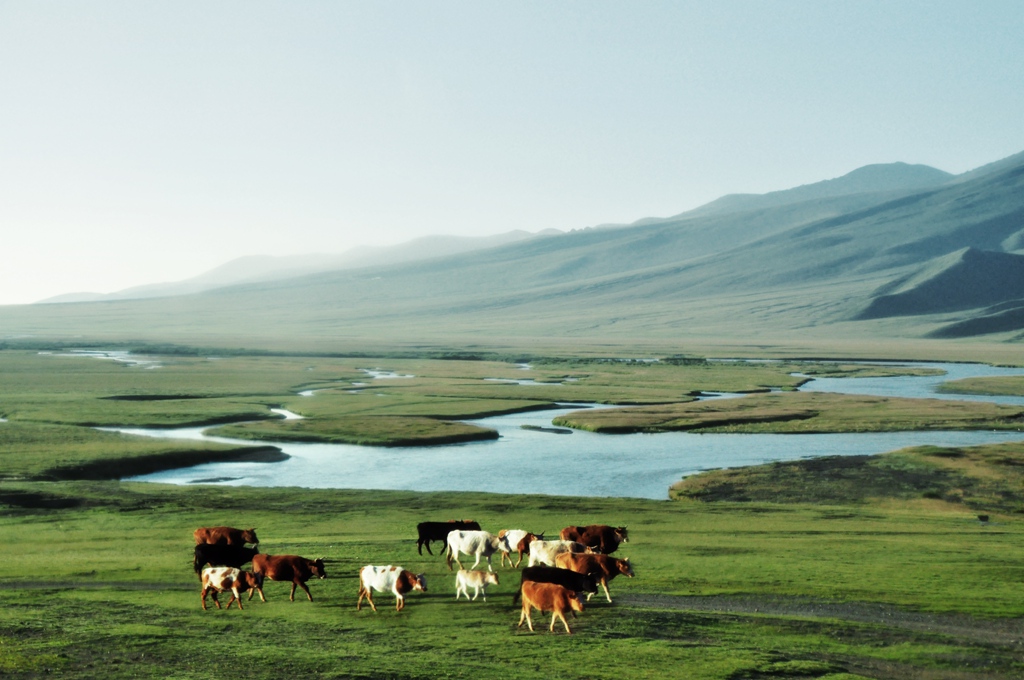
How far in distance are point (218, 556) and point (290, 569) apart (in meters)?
2.53

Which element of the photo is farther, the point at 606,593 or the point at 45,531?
the point at 45,531

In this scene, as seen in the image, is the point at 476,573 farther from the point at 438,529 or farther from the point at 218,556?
the point at 218,556

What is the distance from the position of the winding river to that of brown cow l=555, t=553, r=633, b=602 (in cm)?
2323

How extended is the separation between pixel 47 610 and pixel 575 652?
11077mm

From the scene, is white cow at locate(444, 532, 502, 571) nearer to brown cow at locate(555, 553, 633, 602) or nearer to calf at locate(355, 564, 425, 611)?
brown cow at locate(555, 553, 633, 602)

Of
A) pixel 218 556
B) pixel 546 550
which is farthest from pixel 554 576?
pixel 218 556

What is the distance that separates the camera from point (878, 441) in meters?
63.2

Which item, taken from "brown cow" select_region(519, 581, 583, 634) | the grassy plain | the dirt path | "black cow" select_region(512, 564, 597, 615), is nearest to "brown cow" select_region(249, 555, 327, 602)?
the grassy plain

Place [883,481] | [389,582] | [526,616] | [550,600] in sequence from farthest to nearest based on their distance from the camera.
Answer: [883,481] < [389,582] < [526,616] < [550,600]

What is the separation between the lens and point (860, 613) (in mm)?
20141

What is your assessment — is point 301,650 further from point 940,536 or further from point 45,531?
point 940,536

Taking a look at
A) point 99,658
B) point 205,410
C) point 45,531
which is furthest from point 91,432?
point 99,658

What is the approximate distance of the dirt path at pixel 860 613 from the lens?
1892 cm

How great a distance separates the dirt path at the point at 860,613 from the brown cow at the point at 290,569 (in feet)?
22.1
